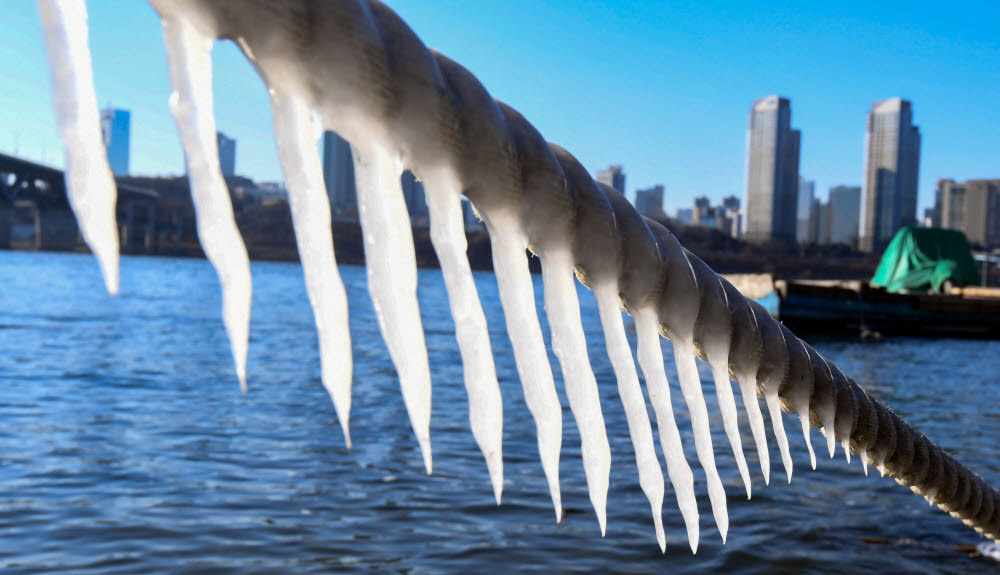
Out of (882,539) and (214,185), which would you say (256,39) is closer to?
(214,185)

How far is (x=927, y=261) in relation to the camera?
33625 millimetres

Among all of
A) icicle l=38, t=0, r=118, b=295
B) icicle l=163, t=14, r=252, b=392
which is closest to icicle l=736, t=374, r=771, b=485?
icicle l=163, t=14, r=252, b=392

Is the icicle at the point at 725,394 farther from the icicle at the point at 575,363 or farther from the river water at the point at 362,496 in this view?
the river water at the point at 362,496

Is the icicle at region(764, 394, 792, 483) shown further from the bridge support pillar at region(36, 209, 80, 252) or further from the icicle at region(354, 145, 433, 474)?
the bridge support pillar at region(36, 209, 80, 252)

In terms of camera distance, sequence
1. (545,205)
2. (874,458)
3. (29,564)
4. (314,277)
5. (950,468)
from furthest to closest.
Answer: (29,564) → (950,468) → (874,458) → (545,205) → (314,277)

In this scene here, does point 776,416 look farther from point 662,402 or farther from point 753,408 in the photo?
point 662,402

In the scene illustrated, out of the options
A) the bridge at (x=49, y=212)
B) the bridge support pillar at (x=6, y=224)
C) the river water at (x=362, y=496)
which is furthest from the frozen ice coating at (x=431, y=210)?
the bridge support pillar at (x=6, y=224)

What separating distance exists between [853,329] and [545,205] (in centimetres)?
2830

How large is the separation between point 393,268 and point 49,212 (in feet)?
322

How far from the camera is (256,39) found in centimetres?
62

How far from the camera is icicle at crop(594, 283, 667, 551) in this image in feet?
3.28

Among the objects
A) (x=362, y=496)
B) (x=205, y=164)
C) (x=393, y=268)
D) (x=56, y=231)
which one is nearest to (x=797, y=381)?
(x=393, y=268)

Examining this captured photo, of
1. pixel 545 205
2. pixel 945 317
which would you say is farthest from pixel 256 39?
pixel 945 317

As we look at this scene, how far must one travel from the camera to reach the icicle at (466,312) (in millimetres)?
778
